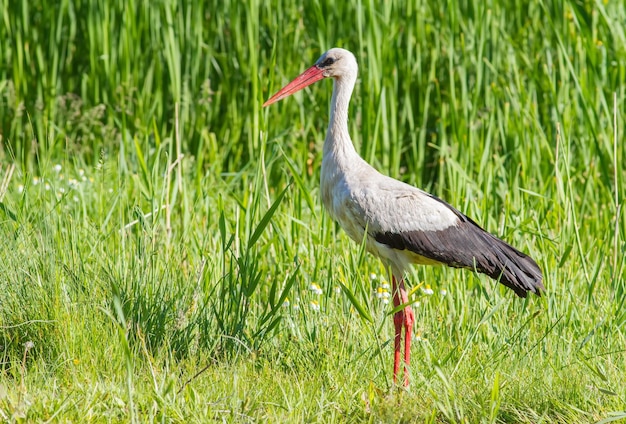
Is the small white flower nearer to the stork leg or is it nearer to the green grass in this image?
the green grass

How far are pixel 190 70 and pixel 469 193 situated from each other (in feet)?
8.45

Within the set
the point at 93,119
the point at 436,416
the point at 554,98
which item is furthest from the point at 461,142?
the point at 436,416

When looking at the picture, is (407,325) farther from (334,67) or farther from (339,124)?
(334,67)

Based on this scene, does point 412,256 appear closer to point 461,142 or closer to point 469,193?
point 469,193

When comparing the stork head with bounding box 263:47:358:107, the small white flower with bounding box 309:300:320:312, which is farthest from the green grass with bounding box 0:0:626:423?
the stork head with bounding box 263:47:358:107

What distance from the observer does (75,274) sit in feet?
12.1

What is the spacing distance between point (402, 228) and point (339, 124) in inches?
25.3

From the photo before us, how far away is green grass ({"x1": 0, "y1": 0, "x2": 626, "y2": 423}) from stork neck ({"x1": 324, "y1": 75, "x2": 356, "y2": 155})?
27 centimetres

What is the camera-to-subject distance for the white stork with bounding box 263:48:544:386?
160 inches

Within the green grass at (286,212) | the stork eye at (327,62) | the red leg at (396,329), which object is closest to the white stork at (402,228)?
the red leg at (396,329)

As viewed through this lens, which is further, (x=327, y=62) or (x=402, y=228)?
(x=327, y=62)

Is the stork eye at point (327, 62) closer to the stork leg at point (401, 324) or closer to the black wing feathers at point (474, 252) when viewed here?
the black wing feathers at point (474, 252)

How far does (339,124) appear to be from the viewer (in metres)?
4.36

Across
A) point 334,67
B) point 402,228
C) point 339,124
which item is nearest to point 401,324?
point 402,228
